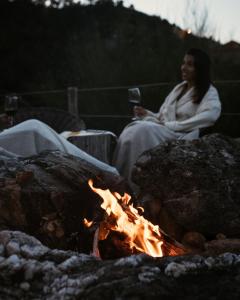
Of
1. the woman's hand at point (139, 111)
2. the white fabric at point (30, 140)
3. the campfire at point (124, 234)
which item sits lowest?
the campfire at point (124, 234)

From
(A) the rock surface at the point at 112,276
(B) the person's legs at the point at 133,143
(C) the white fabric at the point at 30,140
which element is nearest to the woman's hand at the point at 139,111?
(B) the person's legs at the point at 133,143

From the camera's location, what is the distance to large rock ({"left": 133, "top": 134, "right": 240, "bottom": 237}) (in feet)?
10.5

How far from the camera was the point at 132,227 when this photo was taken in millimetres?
2850

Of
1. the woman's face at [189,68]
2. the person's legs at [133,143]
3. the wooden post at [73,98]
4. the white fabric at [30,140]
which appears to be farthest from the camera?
the wooden post at [73,98]

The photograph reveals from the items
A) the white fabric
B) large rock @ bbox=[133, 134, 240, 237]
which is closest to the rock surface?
large rock @ bbox=[133, 134, 240, 237]

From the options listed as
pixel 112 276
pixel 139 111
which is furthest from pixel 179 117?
pixel 112 276

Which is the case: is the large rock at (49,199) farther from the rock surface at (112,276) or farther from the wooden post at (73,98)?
the wooden post at (73,98)

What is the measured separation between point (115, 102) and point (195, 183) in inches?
254

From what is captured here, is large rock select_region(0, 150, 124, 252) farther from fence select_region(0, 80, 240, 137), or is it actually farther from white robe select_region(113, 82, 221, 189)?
fence select_region(0, 80, 240, 137)

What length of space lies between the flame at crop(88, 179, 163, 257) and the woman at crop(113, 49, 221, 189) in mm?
2034

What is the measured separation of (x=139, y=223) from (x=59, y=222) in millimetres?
398

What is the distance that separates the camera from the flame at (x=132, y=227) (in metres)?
2.79

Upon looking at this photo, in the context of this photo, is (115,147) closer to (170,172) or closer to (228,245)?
(170,172)

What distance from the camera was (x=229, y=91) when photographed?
8211 millimetres
